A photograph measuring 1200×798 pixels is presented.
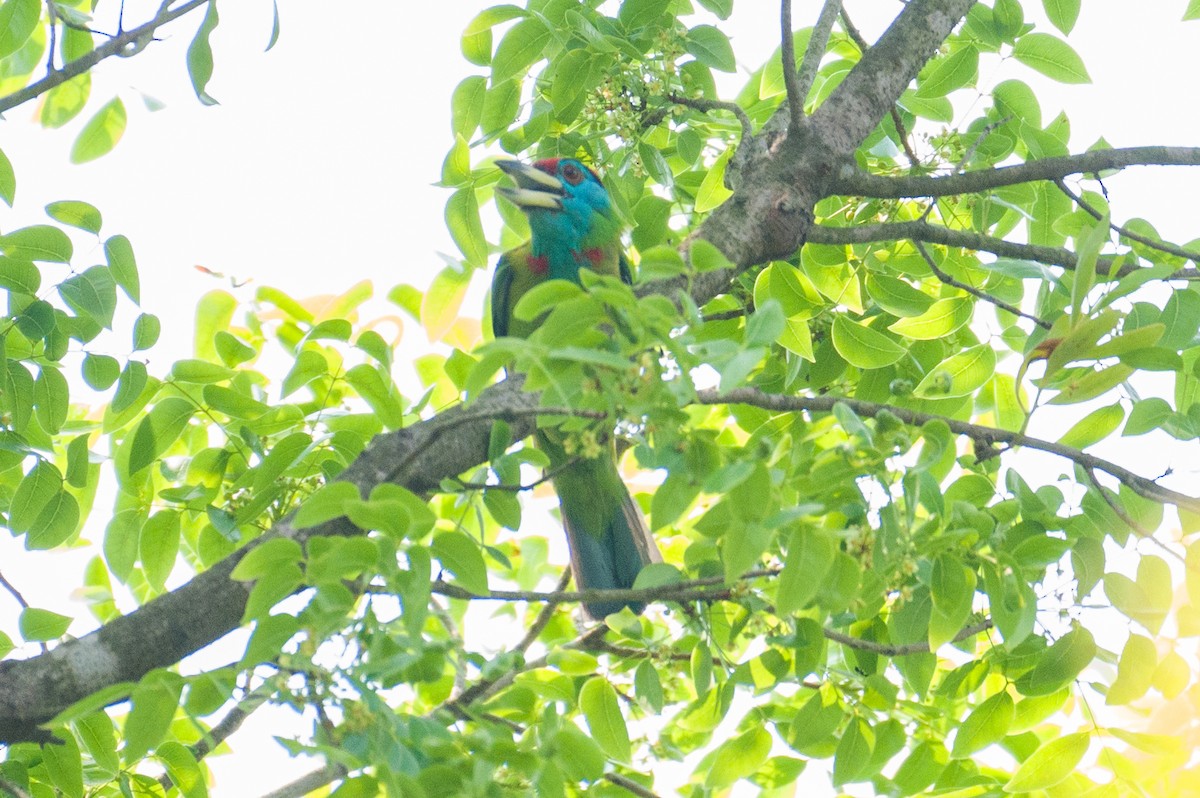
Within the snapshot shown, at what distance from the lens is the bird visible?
3.95 m

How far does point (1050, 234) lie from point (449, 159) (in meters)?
1.64

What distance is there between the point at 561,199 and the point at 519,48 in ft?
4.92

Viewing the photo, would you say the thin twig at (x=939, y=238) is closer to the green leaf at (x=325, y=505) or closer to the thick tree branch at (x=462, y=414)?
the thick tree branch at (x=462, y=414)

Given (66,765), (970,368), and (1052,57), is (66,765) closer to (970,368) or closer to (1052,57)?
(970,368)

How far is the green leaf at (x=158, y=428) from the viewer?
2.66 m

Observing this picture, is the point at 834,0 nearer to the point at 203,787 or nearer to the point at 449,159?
the point at 449,159

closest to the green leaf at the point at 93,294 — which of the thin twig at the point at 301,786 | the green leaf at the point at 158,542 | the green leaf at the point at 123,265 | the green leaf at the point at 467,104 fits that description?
the green leaf at the point at 123,265

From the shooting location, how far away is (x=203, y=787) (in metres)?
2.37

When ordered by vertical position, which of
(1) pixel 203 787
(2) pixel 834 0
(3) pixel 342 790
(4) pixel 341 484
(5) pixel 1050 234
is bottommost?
(3) pixel 342 790

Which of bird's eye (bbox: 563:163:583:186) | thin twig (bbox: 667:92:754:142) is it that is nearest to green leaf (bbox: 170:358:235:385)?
thin twig (bbox: 667:92:754:142)

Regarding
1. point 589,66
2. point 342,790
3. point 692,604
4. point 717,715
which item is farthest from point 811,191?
point 342,790

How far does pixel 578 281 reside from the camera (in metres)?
4.10

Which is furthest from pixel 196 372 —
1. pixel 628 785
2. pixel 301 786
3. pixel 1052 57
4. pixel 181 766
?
pixel 1052 57

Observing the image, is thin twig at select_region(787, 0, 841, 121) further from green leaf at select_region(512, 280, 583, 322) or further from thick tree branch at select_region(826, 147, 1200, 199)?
green leaf at select_region(512, 280, 583, 322)
